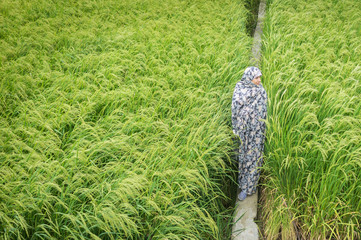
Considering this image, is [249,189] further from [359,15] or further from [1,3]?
[1,3]

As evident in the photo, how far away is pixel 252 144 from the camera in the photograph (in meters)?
3.34

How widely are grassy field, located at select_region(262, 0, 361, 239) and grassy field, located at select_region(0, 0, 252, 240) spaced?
55 cm

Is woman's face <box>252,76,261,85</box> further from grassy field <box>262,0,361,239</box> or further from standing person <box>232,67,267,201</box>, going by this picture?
grassy field <box>262,0,361,239</box>

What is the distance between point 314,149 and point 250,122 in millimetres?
709

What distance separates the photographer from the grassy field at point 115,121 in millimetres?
2412

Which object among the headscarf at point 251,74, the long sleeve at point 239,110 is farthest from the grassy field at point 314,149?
the headscarf at point 251,74

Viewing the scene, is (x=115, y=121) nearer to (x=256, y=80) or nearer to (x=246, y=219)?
(x=256, y=80)

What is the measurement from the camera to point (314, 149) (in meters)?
2.93

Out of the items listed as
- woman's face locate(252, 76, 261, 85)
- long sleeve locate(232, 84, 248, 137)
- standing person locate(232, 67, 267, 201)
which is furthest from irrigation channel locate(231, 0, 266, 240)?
woman's face locate(252, 76, 261, 85)

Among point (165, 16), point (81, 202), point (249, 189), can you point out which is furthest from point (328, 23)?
point (81, 202)

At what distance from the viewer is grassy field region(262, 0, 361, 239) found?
2.76 m

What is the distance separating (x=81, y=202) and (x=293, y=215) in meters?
2.00

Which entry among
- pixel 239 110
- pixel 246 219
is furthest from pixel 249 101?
pixel 246 219

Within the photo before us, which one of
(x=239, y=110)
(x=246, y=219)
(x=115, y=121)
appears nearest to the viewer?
(x=246, y=219)
